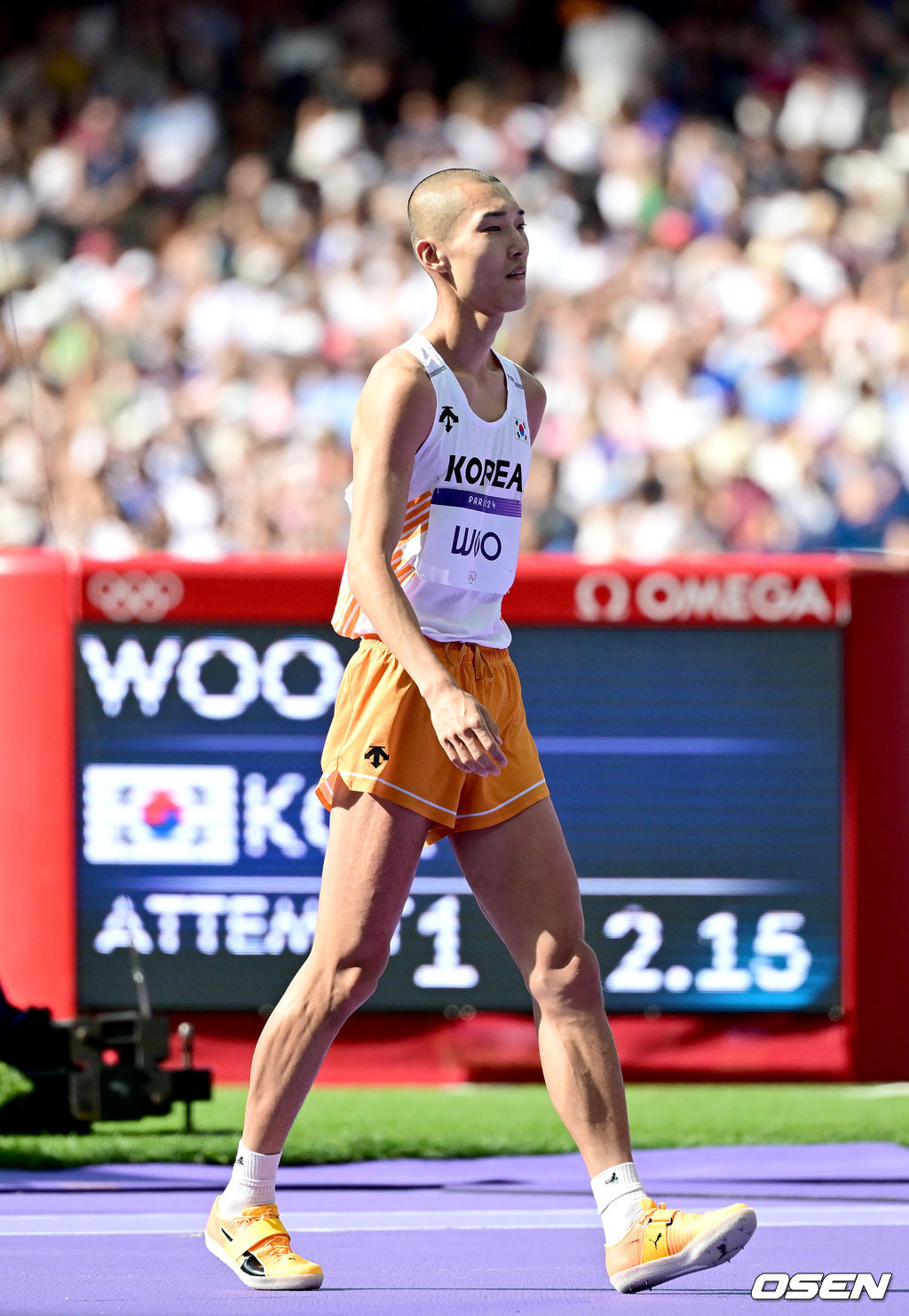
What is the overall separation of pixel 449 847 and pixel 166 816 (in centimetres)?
84

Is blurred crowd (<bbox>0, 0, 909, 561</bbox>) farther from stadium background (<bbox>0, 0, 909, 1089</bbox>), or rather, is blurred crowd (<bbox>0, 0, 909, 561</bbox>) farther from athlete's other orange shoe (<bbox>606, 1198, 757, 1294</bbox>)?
athlete's other orange shoe (<bbox>606, 1198, 757, 1294</bbox>)

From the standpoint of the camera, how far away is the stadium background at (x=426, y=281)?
10.7 meters

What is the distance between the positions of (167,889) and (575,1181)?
172cm

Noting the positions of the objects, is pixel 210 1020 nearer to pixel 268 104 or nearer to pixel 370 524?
pixel 370 524

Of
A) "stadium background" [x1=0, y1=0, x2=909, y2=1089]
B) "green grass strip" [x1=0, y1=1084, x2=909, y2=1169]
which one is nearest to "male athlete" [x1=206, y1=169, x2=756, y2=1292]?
"green grass strip" [x1=0, y1=1084, x2=909, y2=1169]

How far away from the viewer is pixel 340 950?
3504 mm

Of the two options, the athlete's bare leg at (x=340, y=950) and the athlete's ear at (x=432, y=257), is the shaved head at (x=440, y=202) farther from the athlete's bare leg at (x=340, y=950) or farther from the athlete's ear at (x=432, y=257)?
the athlete's bare leg at (x=340, y=950)

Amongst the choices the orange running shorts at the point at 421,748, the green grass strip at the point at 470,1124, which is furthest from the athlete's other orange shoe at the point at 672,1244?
the green grass strip at the point at 470,1124

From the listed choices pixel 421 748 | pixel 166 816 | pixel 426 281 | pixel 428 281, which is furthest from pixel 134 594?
pixel 426 281

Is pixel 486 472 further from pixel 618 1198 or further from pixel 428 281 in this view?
pixel 428 281

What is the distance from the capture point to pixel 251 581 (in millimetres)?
6145

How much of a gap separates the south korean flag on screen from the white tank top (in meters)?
2.57

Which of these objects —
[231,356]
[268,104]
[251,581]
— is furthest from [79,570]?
[268,104]

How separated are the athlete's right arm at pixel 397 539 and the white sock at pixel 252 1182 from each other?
794 millimetres
